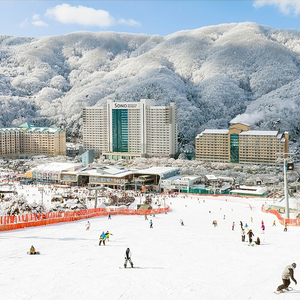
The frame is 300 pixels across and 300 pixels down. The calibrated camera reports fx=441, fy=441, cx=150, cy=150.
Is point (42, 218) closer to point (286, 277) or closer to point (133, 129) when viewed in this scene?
point (286, 277)

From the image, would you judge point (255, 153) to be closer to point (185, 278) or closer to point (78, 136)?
point (78, 136)

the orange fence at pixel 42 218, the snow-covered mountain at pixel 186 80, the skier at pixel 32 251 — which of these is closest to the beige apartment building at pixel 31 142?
the snow-covered mountain at pixel 186 80

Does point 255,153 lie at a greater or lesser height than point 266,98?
lesser

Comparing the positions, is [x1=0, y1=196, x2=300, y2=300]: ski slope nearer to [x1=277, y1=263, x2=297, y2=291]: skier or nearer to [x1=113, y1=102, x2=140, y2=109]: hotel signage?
[x1=277, y1=263, x2=297, y2=291]: skier

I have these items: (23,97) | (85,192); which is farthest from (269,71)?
(85,192)

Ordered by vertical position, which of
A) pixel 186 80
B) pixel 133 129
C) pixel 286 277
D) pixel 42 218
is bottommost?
pixel 42 218

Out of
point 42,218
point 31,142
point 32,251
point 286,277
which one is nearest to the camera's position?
point 286,277

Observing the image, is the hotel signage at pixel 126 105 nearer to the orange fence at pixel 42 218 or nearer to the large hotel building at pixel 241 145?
the large hotel building at pixel 241 145

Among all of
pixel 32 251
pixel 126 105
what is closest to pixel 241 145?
pixel 126 105
